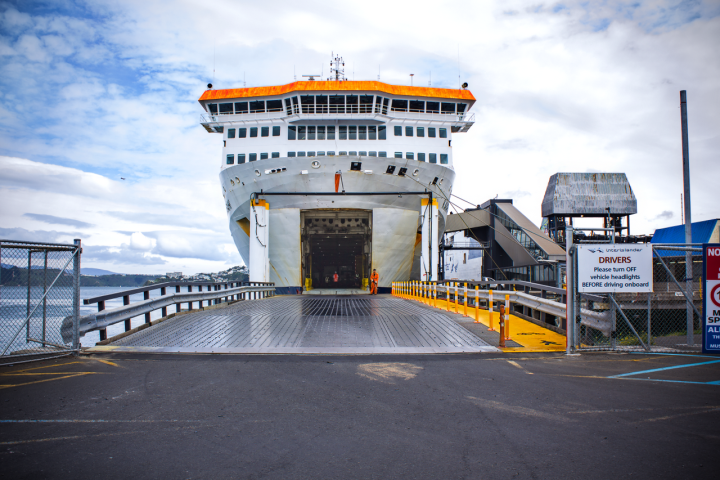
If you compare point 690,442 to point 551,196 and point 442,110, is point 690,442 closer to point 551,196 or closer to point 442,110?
point 442,110

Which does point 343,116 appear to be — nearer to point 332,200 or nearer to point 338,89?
point 338,89

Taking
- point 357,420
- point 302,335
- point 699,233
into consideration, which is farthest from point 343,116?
point 699,233

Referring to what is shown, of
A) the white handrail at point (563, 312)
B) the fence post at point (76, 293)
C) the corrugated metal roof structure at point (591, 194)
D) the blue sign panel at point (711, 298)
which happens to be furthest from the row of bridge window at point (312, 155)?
the corrugated metal roof structure at point (591, 194)

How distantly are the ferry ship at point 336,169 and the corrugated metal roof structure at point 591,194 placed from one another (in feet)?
83.6

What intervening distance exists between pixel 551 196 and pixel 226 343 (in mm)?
50204

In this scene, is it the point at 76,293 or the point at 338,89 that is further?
the point at 338,89

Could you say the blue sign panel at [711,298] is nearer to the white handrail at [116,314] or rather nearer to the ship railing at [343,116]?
the white handrail at [116,314]

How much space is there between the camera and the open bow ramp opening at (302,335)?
24.9 feet

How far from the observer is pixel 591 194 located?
165ft

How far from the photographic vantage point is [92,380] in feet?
18.3

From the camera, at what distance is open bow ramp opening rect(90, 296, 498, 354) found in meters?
7.60

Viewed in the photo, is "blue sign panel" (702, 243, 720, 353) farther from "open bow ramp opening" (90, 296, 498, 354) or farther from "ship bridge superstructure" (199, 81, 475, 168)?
"ship bridge superstructure" (199, 81, 475, 168)

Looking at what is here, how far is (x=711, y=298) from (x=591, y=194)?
48640mm

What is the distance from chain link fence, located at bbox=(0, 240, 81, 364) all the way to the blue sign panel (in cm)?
999
